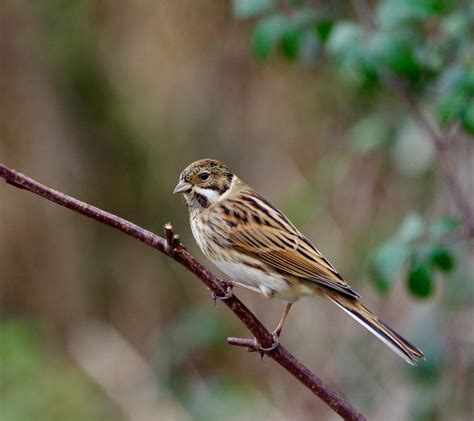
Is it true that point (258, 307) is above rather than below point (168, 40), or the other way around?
below

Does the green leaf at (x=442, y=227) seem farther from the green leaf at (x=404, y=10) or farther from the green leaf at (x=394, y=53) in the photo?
the green leaf at (x=404, y=10)

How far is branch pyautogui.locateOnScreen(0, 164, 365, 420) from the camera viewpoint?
2205mm

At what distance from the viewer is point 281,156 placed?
7.27 m

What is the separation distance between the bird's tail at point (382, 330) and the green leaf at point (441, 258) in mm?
472

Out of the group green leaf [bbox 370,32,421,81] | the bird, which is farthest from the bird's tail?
green leaf [bbox 370,32,421,81]

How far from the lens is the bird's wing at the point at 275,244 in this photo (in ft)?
11.2

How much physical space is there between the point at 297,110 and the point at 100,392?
278 cm

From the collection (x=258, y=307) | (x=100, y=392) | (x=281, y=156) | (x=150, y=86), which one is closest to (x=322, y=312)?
(x=258, y=307)

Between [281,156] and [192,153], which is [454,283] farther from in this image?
[192,153]

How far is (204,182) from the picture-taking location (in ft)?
11.7

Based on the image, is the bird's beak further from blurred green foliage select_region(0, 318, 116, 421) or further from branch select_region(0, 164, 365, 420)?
blurred green foliage select_region(0, 318, 116, 421)

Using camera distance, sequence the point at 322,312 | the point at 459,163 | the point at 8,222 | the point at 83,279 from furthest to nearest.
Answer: the point at 83,279
the point at 8,222
the point at 322,312
the point at 459,163

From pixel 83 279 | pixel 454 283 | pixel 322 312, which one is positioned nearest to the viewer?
pixel 454 283

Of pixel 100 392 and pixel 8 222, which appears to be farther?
pixel 8 222
